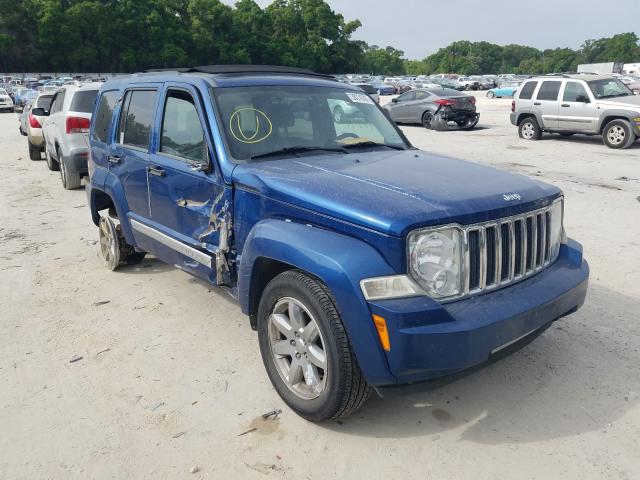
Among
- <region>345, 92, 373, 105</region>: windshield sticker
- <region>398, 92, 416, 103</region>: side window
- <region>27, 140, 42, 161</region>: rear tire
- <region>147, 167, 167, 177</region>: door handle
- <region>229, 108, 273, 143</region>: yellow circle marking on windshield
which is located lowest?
<region>27, 140, 42, 161</region>: rear tire

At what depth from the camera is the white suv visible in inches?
538

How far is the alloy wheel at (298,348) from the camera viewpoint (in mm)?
2949

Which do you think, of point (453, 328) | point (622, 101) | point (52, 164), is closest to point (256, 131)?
point (453, 328)

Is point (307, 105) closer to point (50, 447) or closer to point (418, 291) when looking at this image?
point (418, 291)

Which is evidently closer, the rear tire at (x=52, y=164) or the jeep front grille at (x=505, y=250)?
the jeep front grille at (x=505, y=250)

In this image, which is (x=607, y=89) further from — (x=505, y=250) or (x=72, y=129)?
(x=505, y=250)

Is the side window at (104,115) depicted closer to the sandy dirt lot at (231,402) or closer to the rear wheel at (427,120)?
the sandy dirt lot at (231,402)

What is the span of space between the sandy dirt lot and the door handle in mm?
1193

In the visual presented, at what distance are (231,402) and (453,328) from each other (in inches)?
58.9

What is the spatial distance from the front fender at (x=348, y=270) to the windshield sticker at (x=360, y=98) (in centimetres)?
191

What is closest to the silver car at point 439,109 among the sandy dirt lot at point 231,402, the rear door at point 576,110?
the rear door at point 576,110

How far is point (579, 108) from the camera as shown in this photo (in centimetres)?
1448

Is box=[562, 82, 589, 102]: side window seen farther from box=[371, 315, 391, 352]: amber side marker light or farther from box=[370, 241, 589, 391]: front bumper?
box=[371, 315, 391, 352]: amber side marker light

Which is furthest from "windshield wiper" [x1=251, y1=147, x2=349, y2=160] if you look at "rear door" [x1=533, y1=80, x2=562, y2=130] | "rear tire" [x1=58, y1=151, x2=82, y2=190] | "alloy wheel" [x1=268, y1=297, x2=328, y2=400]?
"rear door" [x1=533, y1=80, x2=562, y2=130]
